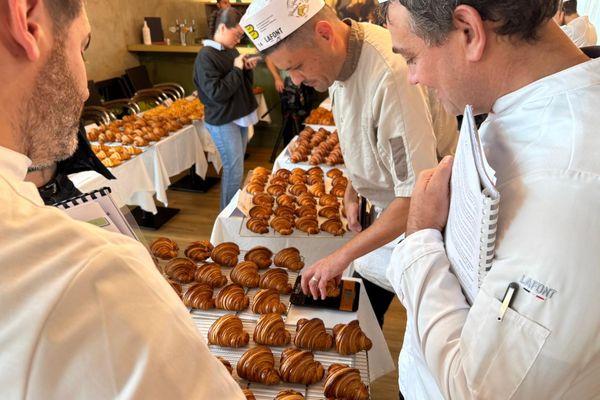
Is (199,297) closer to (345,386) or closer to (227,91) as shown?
(345,386)

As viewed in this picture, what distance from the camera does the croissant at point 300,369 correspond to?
1399 millimetres

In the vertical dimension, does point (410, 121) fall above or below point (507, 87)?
below

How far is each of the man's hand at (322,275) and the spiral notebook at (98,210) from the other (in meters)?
0.74

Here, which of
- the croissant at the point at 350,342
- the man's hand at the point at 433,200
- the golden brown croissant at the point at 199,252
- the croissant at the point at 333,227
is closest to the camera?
the man's hand at the point at 433,200

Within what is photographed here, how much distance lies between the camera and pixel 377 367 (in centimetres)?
186

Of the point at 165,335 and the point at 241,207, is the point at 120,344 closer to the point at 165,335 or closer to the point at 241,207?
the point at 165,335

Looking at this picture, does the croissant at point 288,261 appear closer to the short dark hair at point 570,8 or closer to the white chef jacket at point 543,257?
the white chef jacket at point 543,257

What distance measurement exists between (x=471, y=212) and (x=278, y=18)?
1.17 m

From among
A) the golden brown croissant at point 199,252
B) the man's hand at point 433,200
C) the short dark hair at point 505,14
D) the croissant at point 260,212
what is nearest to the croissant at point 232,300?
the golden brown croissant at point 199,252

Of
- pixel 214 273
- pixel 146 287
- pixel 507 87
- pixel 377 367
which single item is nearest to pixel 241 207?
pixel 214 273

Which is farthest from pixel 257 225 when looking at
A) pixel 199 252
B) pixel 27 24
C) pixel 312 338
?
pixel 27 24

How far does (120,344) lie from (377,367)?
1.57 meters

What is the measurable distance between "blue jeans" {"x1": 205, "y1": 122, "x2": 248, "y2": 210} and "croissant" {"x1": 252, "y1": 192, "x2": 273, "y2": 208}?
1.70 meters

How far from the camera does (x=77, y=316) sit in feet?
1.52
